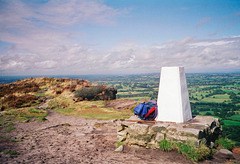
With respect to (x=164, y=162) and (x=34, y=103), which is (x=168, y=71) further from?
(x=34, y=103)

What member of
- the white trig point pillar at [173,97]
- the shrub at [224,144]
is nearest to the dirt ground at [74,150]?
the white trig point pillar at [173,97]

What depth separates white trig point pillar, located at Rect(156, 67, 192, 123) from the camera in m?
7.04

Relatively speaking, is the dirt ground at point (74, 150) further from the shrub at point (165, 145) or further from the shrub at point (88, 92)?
the shrub at point (88, 92)

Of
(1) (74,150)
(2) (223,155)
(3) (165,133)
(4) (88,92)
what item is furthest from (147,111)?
(4) (88,92)

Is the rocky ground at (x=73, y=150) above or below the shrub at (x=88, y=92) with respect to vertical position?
below

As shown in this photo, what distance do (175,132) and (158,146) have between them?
2.94 ft

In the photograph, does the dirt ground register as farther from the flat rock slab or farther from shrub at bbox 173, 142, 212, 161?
the flat rock slab

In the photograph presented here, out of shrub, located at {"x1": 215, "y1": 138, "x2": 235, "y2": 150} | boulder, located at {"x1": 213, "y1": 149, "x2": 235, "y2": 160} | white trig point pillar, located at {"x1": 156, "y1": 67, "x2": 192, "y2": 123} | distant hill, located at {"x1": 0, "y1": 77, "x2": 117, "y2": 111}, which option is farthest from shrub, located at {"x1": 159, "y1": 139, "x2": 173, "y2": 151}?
distant hill, located at {"x1": 0, "y1": 77, "x2": 117, "y2": 111}

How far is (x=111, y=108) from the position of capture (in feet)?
53.6

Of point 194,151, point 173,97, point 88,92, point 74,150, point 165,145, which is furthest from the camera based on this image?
point 88,92

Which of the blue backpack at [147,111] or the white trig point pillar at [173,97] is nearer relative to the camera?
the white trig point pillar at [173,97]

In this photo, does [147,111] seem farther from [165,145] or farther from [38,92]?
[38,92]

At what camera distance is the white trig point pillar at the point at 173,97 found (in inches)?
277

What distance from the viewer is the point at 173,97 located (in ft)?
23.6
